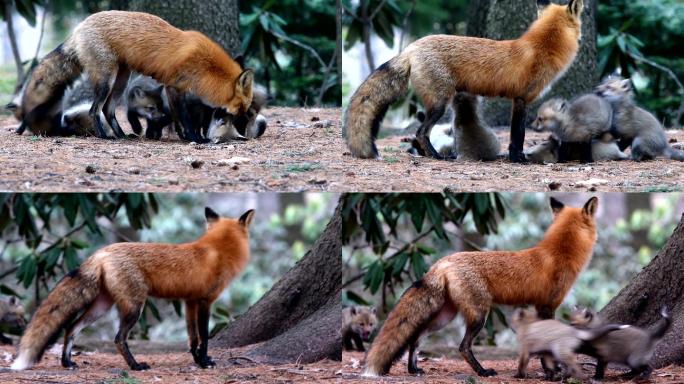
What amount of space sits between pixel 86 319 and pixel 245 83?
3.56 meters

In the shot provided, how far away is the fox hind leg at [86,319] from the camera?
793cm

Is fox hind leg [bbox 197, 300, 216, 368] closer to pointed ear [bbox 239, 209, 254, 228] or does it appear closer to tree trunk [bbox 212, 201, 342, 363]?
pointed ear [bbox 239, 209, 254, 228]

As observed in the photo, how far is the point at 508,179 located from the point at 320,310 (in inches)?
88.4

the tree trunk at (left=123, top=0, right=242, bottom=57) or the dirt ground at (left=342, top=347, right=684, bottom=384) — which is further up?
the tree trunk at (left=123, top=0, right=242, bottom=57)

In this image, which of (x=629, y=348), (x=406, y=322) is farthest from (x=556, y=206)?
(x=406, y=322)

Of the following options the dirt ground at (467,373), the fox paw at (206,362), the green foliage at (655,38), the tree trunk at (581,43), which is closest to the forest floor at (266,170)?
the fox paw at (206,362)

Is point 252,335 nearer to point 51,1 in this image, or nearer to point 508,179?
point 508,179

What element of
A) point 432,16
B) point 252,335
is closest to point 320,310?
point 252,335

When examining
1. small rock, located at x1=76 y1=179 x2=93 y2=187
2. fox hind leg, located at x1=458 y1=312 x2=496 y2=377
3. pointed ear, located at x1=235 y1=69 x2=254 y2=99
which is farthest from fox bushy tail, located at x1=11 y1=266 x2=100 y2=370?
pointed ear, located at x1=235 y1=69 x2=254 y2=99

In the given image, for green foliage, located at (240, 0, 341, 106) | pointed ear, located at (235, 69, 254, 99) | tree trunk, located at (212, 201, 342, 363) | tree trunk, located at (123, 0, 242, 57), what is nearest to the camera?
tree trunk, located at (212, 201, 342, 363)

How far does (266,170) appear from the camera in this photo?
8875mm

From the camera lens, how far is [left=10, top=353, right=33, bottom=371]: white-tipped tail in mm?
7875

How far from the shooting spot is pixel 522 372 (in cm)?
793

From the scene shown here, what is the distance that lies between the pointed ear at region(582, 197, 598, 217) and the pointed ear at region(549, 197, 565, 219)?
0.67 ft
